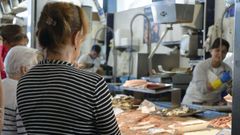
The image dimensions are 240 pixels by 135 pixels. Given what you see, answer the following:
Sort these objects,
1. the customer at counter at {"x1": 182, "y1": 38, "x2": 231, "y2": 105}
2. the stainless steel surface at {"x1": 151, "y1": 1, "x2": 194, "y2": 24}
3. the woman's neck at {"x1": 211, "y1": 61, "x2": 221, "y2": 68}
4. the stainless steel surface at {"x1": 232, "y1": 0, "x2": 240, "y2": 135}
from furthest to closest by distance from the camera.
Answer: the stainless steel surface at {"x1": 151, "y1": 1, "x2": 194, "y2": 24} < the woman's neck at {"x1": 211, "y1": 61, "x2": 221, "y2": 68} < the customer at counter at {"x1": 182, "y1": 38, "x2": 231, "y2": 105} < the stainless steel surface at {"x1": 232, "y1": 0, "x2": 240, "y2": 135}

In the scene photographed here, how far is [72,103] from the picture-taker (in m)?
1.45

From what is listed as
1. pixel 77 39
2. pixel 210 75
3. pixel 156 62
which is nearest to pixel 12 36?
pixel 77 39

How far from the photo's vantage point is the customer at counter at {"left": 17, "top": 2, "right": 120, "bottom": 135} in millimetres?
1449

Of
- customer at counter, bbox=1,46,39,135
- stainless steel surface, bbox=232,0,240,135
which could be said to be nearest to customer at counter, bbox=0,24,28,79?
customer at counter, bbox=1,46,39,135

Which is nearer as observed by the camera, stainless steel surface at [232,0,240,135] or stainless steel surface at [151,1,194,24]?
stainless steel surface at [232,0,240,135]

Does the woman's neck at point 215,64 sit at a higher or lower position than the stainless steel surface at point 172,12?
lower

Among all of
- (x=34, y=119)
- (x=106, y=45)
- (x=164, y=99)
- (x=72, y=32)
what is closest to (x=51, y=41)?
(x=72, y=32)

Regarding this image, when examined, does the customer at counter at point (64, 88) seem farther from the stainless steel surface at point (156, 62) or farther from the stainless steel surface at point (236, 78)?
the stainless steel surface at point (156, 62)

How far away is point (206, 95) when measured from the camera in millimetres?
4293

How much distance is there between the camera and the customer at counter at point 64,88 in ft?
4.75

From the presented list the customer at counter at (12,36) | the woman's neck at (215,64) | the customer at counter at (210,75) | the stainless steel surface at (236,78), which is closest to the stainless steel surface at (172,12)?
the customer at counter at (210,75)

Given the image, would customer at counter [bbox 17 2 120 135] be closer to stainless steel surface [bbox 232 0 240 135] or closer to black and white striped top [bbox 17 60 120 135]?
black and white striped top [bbox 17 60 120 135]

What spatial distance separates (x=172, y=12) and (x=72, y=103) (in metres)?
3.34

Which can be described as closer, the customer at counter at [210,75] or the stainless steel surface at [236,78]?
the stainless steel surface at [236,78]
